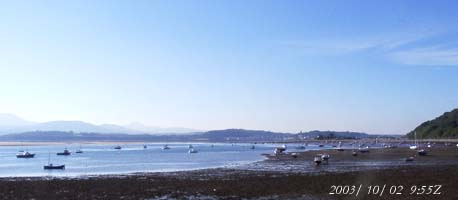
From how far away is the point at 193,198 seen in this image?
3116 centimetres

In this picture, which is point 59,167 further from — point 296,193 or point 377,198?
point 377,198

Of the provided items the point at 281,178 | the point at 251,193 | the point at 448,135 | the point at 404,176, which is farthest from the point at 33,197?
the point at 448,135

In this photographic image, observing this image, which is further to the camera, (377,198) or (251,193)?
(251,193)

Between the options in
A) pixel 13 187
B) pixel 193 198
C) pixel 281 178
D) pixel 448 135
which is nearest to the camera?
pixel 193 198

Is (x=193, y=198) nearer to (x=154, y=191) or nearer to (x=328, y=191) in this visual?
(x=154, y=191)

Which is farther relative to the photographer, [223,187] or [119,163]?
[119,163]

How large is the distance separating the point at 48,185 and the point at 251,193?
609 inches

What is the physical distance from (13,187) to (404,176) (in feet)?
87.6

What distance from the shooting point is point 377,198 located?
28.1 meters

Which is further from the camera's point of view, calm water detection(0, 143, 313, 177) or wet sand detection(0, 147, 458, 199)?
calm water detection(0, 143, 313, 177)

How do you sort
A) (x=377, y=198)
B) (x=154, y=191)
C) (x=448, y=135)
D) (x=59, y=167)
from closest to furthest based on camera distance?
(x=377, y=198)
(x=154, y=191)
(x=59, y=167)
(x=448, y=135)

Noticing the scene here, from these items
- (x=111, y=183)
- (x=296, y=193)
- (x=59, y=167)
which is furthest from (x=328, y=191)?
(x=59, y=167)

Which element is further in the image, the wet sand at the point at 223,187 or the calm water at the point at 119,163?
the calm water at the point at 119,163

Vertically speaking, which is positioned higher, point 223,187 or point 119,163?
point 119,163
